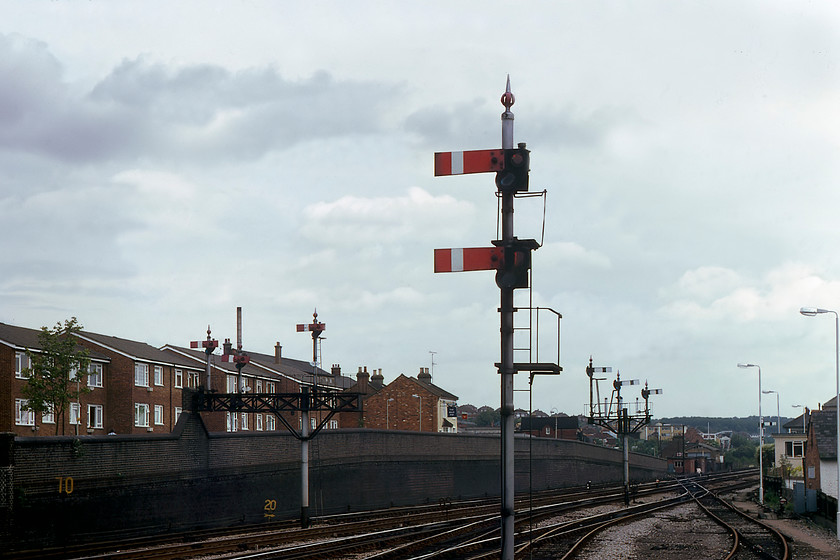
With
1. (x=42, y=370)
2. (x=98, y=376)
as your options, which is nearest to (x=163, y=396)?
(x=98, y=376)

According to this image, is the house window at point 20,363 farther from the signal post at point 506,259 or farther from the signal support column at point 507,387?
the signal support column at point 507,387

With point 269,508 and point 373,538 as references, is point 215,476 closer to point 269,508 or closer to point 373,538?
point 269,508

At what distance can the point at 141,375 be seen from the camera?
58.7 metres

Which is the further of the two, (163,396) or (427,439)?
(163,396)

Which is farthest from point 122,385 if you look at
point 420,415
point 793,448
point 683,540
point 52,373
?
point 793,448

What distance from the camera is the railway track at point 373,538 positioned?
25.3m

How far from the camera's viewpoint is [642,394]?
54719 millimetres

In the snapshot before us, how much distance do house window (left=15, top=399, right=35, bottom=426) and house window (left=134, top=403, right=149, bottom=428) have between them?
27.0 feet

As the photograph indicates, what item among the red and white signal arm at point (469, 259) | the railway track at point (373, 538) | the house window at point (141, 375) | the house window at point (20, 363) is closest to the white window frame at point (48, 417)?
the house window at point (20, 363)

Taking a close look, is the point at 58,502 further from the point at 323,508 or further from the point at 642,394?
the point at 642,394

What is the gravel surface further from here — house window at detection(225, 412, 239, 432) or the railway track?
house window at detection(225, 412, 239, 432)

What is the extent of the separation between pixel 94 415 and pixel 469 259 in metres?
50.0

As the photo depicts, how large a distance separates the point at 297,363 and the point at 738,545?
7385cm

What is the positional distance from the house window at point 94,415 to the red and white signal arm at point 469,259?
4904cm
